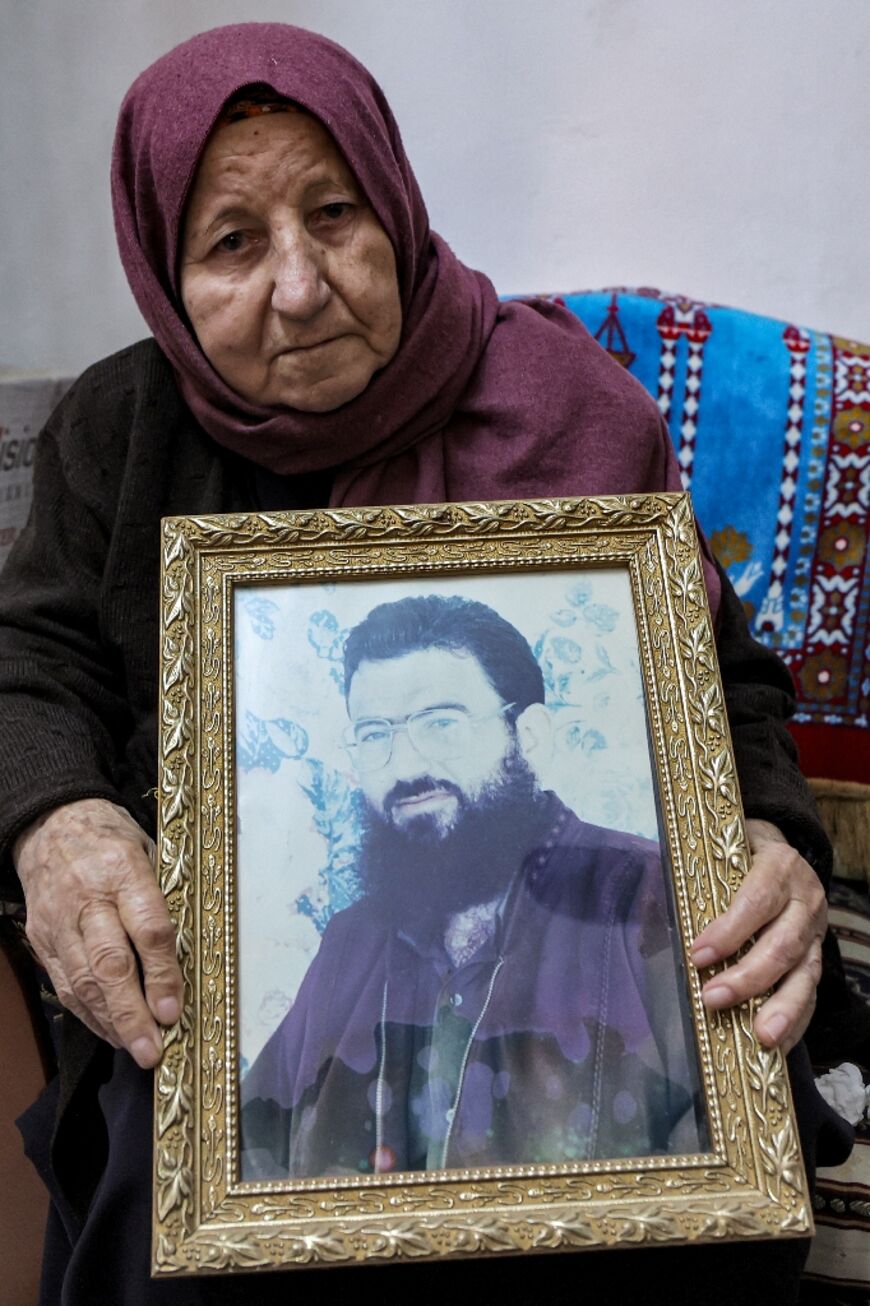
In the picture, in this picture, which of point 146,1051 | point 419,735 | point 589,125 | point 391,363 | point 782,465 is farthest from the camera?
point 589,125

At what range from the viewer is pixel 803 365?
1732 mm

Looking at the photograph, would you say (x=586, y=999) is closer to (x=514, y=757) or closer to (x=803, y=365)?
(x=514, y=757)

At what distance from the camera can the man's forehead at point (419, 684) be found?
93 cm

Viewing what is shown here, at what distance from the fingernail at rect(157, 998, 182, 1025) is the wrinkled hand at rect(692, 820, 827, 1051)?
1.33 feet

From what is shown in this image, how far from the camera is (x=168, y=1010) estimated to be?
824mm

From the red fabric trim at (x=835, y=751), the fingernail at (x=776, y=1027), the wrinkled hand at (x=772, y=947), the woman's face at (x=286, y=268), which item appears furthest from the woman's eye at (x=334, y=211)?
the red fabric trim at (x=835, y=751)

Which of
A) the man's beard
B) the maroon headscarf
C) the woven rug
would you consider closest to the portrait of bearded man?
the man's beard

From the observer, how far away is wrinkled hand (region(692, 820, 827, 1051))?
845 mm

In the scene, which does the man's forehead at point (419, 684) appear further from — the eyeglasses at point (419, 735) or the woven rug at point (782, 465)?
the woven rug at point (782, 465)

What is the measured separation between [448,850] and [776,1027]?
29 cm

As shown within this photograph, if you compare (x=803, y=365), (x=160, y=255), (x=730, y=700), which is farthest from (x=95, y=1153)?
(x=803, y=365)

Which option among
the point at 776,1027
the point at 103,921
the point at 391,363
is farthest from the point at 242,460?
the point at 776,1027

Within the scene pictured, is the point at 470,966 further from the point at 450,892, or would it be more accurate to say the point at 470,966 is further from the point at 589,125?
the point at 589,125

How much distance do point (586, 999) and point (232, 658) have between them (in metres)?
0.41
